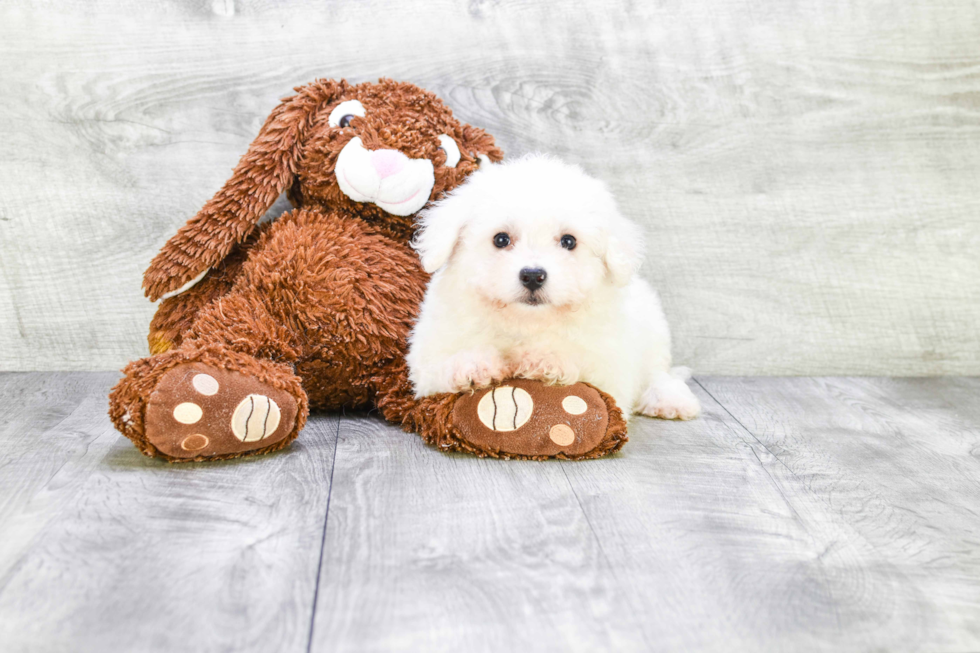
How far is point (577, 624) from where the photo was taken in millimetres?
892

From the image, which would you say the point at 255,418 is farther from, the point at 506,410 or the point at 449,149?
the point at 449,149

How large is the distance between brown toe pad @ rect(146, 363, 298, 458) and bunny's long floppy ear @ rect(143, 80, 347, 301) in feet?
1.18

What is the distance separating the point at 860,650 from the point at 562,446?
1.95 feet

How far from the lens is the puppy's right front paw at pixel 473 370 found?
1.39 metres

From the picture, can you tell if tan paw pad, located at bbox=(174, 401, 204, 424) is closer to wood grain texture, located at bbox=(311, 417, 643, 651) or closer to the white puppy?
wood grain texture, located at bbox=(311, 417, 643, 651)

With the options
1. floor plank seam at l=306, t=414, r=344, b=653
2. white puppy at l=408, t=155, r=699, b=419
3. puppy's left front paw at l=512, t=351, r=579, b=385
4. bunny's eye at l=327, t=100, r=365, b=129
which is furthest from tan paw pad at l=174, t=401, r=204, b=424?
bunny's eye at l=327, t=100, r=365, b=129

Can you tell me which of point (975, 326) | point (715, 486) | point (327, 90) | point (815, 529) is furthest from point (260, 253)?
point (975, 326)

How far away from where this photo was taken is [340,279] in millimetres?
1562

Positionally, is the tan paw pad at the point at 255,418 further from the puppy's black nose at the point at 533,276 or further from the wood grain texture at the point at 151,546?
the puppy's black nose at the point at 533,276

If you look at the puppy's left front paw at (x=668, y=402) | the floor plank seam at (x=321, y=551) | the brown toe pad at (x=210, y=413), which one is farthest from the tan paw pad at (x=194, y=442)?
the puppy's left front paw at (x=668, y=402)

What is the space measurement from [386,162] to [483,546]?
2.68 feet

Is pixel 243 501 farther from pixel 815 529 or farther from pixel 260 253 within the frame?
pixel 815 529

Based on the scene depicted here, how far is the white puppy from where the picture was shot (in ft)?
4.41

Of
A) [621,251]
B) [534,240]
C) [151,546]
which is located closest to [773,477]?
[621,251]
